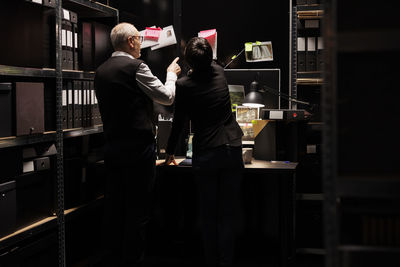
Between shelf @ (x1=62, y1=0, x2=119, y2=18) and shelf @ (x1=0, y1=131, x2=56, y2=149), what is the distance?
863 millimetres

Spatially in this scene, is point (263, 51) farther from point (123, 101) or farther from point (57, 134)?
point (57, 134)

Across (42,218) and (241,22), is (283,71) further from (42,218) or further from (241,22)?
(42,218)

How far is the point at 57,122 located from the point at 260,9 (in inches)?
72.1

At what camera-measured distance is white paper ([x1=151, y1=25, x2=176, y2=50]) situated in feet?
12.8

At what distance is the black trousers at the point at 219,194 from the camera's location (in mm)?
2885

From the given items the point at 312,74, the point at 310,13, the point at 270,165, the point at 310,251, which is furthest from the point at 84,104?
the point at 310,251

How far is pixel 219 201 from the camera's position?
2.99m

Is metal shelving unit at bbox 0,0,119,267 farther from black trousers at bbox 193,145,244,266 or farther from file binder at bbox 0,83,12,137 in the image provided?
black trousers at bbox 193,145,244,266

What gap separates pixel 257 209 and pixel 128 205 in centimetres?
110

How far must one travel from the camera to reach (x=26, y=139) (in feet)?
8.76

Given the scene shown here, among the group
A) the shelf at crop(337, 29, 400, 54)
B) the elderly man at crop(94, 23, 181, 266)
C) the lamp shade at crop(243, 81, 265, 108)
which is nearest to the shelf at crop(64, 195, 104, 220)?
the elderly man at crop(94, 23, 181, 266)

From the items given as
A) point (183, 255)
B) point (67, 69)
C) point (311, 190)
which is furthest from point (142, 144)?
point (311, 190)

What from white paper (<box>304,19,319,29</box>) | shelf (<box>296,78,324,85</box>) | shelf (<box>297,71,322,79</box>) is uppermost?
white paper (<box>304,19,319,29</box>)

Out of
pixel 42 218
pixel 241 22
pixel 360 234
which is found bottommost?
pixel 42 218
